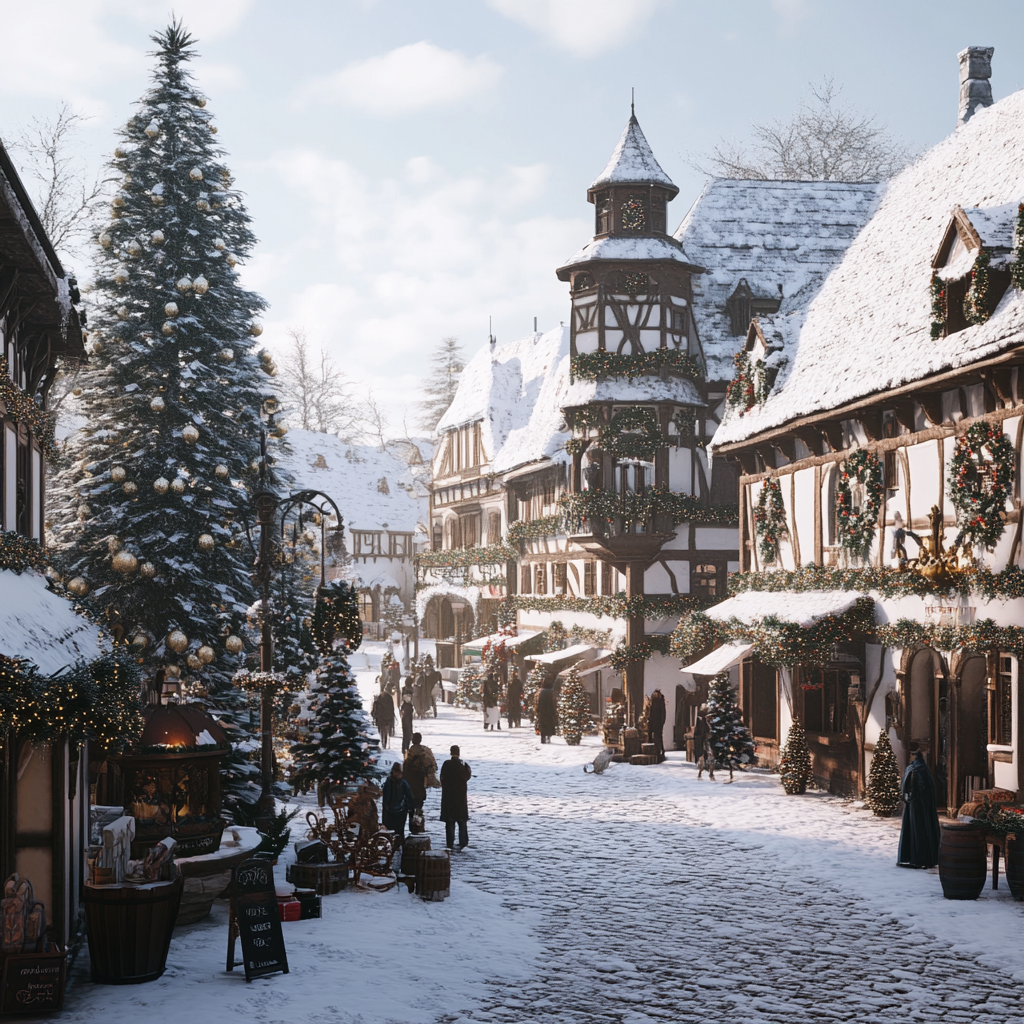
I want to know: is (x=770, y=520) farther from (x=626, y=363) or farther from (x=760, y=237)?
(x=760, y=237)

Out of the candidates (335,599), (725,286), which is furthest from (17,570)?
(725,286)

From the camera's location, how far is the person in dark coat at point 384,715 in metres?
32.6

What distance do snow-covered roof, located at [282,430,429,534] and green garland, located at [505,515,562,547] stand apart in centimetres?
3144

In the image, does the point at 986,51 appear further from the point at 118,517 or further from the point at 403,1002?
the point at 403,1002

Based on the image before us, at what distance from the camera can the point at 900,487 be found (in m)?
22.1

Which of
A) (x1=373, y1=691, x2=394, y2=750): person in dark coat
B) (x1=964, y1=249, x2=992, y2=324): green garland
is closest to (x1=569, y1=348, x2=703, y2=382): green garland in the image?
(x1=373, y1=691, x2=394, y2=750): person in dark coat

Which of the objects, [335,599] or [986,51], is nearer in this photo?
[335,599]

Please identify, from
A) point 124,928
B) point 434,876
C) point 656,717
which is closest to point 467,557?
point 656,717

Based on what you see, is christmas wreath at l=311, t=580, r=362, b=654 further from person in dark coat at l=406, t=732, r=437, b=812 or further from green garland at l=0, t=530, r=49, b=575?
green garland at l=0, t=530, r=49, b=575

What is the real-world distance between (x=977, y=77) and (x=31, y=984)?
103ft

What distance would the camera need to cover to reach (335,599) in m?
18.7

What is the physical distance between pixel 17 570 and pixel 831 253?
29294mm

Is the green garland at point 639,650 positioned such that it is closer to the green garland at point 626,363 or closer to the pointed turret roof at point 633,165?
the green garland at point 626,363


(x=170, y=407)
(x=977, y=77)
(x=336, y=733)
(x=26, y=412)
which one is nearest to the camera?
(x=26, y=412)
